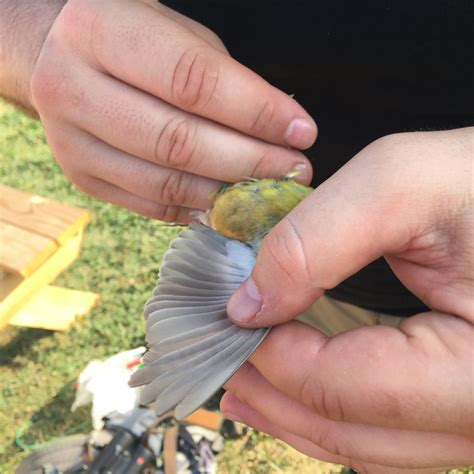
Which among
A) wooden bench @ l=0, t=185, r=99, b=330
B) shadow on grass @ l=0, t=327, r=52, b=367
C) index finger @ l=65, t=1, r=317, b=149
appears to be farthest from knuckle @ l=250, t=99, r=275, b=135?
shadow on grass @ l=0, t=327, r=52, b=367

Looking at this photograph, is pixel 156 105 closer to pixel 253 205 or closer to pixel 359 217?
pixel 253 205

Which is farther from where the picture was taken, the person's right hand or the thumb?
the person's right hand

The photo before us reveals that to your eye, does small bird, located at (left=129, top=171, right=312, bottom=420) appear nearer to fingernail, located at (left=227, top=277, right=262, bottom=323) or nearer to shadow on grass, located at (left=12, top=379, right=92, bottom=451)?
fingernail, located at (left=227, top=277, right=262, bottom=323)

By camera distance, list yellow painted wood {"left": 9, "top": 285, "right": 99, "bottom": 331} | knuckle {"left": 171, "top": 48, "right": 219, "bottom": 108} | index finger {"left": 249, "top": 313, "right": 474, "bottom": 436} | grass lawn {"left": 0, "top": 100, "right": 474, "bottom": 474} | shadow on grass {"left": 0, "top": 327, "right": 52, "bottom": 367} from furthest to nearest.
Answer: shadow on grass {"left": 0, "top": 327, "right": 52, "bottom": 367}, yellow painted wood {"left": 9, "top": 285, "right": 99, "bottom": 331}, grass lawn {"left": 0, "top": 100, "right": 474, "bottom": 474}, knuckle {"left": 171, "top": 48, "right": 219, "bottom": 108}, index finger {"left": 249, "top": 313, "right": 474, "bottom": 436}

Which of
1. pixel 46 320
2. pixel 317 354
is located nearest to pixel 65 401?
pixel 46 320

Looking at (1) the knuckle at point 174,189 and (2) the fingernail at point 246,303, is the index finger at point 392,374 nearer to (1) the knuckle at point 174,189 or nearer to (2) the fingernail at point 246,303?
(2) the fingernail at point 246,303

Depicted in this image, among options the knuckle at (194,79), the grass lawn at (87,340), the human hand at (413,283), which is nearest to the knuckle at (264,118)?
the knuckle at (194,79)

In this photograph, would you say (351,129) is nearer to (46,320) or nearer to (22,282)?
(22,282)
